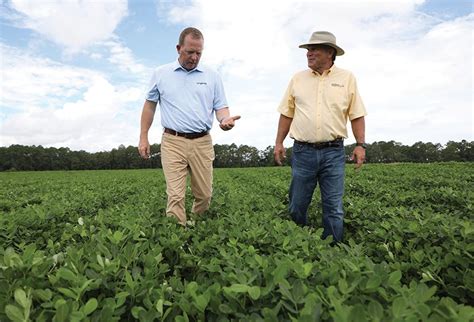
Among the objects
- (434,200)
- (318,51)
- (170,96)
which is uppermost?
(318,51)

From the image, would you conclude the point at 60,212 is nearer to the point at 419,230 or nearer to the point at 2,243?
the point at 2,243

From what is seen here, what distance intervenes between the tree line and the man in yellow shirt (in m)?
75.4

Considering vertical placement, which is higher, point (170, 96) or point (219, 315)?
point (170, 96)

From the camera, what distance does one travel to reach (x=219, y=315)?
1679 mm

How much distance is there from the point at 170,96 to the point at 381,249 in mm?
3018

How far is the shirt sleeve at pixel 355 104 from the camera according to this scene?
4410 mm

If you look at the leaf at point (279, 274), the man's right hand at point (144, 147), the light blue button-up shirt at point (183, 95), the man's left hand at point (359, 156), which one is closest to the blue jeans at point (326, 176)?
the man's left hand at point (359, 156)

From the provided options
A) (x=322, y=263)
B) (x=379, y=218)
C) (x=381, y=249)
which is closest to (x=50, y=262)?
(x=322, y=263)

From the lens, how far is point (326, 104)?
4.36 meters

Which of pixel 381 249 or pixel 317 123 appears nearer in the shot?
pixel 381 249

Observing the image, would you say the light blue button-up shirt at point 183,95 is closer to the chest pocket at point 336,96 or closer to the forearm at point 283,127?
the forearm at point 283,127

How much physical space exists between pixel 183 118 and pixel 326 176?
1905 millimetres

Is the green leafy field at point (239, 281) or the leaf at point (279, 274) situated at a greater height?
the leaf at point (279, 274)

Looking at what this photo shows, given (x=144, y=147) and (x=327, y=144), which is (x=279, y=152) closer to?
(x=327, y=144)
